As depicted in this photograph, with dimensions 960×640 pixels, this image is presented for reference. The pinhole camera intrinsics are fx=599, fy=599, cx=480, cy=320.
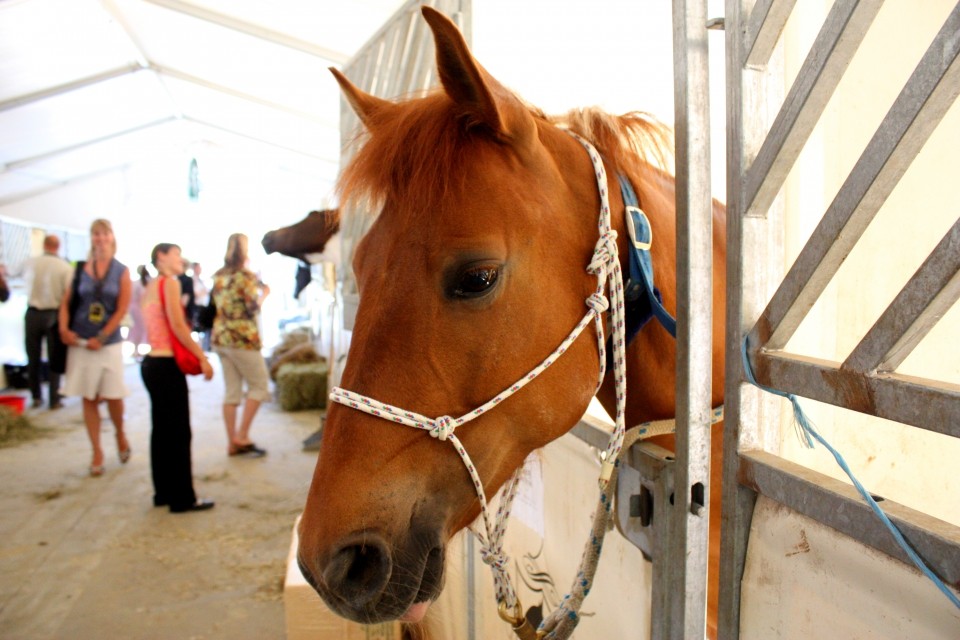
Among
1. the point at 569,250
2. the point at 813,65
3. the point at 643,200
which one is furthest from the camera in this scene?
the point at 643,200

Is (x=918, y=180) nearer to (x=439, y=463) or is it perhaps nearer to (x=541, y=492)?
(x=541, y=492)

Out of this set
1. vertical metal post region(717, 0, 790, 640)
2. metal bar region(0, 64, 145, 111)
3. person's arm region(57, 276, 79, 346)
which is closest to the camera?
vertical metal post region(717, 0, 790, 640)

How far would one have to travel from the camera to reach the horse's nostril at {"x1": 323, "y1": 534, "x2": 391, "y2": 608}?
879 millimetres

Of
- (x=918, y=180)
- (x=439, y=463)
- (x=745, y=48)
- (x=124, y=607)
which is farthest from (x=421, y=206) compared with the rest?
(x=124, y=607)

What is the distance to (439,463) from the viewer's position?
972mm

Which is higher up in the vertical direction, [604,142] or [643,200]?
[604,142]

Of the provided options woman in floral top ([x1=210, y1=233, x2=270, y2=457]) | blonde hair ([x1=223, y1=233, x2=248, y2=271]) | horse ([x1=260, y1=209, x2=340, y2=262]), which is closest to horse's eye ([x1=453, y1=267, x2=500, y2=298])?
horse ([x1=260, y1=209, x2=340, y2=262])

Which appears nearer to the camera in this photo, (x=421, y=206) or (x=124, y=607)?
(x=421, y=206)

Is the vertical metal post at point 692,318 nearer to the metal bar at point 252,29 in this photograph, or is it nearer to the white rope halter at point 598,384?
the white rope halter at point 598,384

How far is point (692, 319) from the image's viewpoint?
3.14 ft

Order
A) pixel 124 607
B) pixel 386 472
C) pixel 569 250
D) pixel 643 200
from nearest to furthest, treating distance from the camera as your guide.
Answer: pixel 386 472
pixel 569 250
pixel 643 200
pixel 124 607

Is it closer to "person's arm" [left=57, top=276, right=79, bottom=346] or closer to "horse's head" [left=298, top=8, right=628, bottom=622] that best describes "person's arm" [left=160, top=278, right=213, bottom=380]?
"person's arm" [left=57, top=276, right=79, bottom=346]

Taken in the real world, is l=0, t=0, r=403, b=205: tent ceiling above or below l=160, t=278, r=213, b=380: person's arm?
above

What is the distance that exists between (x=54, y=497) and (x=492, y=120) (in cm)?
473
